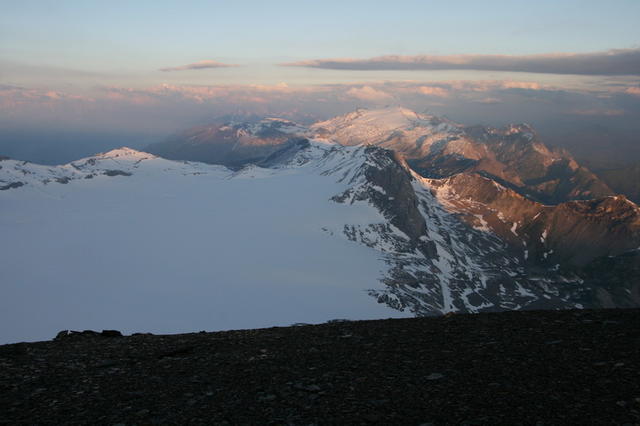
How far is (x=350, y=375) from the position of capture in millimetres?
11031

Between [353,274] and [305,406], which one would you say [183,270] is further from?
[305,406]

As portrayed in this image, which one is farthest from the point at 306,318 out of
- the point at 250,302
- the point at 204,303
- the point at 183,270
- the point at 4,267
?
the point at 4,267

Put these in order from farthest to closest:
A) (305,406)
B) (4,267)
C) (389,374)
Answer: (4,267) < (389,374) < (305,406)

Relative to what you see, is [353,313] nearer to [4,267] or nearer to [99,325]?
[99,325]

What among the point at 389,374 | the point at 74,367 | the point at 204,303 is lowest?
the point at 204,303

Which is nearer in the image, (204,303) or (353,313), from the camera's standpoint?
(204,303)

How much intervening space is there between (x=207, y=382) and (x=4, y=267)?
186m

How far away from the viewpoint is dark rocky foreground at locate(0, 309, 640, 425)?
9.18 meters

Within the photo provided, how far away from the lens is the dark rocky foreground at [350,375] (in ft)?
30.1

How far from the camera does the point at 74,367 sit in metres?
12.6

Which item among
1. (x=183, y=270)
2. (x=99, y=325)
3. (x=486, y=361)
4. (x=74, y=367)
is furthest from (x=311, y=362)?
(x=183, y=270)

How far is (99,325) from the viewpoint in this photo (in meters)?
130

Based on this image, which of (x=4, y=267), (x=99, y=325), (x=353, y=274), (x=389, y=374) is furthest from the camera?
(x=353, y=274)

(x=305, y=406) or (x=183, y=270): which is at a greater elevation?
(x=305, y=406)
